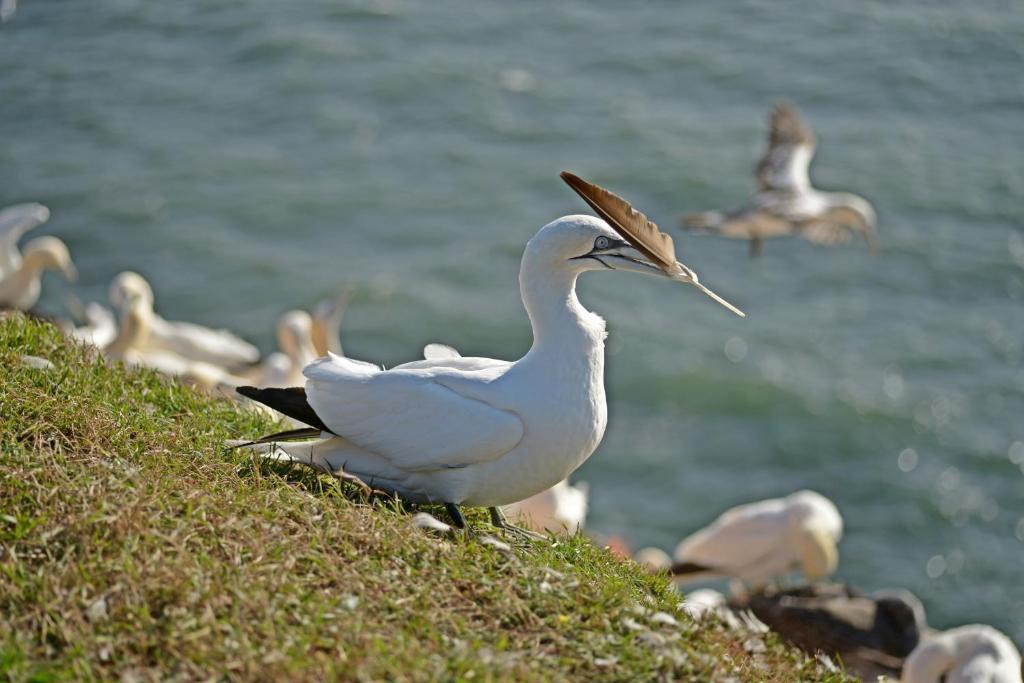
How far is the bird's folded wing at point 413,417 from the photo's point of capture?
586cm

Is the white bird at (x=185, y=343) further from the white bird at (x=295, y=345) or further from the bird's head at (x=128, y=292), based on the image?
the white bird at (x=295, y=345)

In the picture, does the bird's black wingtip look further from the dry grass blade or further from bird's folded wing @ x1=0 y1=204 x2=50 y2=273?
bird's folded wing @ x1=0 y1=204 x2=50 y2=273

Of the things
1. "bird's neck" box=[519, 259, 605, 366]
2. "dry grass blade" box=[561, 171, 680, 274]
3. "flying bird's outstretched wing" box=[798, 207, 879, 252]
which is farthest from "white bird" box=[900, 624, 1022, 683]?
"flying bird's outstretched wing" box=[798, 207, 879, 252]

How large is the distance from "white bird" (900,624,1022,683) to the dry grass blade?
155 inches

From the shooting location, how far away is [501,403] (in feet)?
19.5

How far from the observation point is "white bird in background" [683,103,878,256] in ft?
49.0

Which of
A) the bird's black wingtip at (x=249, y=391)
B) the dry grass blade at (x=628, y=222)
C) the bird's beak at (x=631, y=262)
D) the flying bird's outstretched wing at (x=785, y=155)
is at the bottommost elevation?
the flying bird's outstretched wing at (x=785, y=155)

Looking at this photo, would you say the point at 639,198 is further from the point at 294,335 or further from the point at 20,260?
the point at 20,260

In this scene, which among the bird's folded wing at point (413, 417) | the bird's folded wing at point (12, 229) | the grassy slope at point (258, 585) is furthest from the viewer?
the bird's folded wing at point (12, 229)

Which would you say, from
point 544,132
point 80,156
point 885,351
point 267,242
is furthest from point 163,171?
point 885,351

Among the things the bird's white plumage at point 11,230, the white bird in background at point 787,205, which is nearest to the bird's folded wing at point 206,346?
the bird's white plumage at point 11,230

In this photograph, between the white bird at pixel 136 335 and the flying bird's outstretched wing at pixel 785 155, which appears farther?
the flying bird's outstretched wing at pixel 785 155

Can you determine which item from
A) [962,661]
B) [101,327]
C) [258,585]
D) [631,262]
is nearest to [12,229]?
[101,327]

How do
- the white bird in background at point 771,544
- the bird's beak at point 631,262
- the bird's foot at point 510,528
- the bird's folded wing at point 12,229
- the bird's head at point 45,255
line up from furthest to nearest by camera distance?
the bird's head at point 45,255, the bird's folded wing at point 12,229, the white bird in background at point 771,544, the bird's foot at point 510,528, the bird's beak at point 631,262
